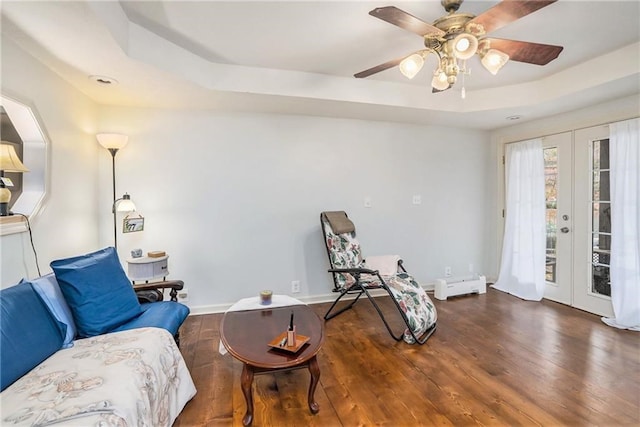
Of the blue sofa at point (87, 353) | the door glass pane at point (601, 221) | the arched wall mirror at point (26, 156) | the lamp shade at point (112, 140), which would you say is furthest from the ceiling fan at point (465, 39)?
the lamp shade at point (112, 140)

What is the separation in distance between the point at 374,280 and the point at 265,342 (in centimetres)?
159

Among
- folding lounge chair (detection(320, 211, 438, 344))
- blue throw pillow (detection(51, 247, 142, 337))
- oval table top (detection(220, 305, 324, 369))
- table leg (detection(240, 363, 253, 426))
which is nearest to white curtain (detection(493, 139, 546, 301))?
folding lounge chair (detection(320, 211, 438, 344))

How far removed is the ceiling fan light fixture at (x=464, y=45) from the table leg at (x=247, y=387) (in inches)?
84.4

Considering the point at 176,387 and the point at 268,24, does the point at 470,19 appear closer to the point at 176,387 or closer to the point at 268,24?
the point at 268,24

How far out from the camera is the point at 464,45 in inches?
68.7

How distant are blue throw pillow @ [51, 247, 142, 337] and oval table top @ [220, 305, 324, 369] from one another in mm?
639

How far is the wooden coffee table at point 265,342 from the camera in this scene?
64.5 inches

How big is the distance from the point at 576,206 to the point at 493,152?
1.31 metres

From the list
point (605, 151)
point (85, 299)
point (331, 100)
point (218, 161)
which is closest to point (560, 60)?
point (605, 151)

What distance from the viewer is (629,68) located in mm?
2486

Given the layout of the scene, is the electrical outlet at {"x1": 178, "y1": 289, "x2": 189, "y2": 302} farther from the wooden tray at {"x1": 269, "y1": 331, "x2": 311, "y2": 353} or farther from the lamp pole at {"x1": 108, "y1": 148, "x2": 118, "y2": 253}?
the wooden tray at {"x1": 269, "y1": 331, "x2": 311, "y2": 353}

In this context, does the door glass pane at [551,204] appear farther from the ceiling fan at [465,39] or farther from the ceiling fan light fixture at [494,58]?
the ceiling fan light fixture at [494,58]

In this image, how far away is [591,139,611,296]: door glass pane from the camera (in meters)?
3.20

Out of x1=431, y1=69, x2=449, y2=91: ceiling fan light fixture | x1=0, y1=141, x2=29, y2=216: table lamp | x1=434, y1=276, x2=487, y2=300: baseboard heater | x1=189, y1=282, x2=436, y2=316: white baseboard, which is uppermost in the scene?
x1=431, y1=69, x2=449, y2=91: ceiling fan light fixture
